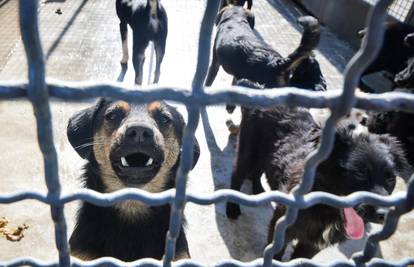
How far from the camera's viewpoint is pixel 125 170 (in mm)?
2498

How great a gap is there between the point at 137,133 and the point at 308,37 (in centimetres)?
178

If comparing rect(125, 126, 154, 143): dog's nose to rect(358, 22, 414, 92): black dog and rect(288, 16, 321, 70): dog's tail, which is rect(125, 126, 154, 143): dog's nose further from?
rect(358, 22, 414, 92): black dog

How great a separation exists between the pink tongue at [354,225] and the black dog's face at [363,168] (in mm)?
38

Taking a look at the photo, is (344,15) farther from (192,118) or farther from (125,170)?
(192,118)

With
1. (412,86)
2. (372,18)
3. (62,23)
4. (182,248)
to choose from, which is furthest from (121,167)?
(62,23)

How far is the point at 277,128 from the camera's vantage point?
10.1 feet

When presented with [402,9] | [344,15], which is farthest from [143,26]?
[344,15]

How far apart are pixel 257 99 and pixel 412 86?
14.3 ft

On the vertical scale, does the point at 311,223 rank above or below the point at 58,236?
below

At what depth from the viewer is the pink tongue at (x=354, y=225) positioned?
2312 mm

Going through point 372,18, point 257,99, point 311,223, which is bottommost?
point 311,223

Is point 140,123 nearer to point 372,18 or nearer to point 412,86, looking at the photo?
point 372,18

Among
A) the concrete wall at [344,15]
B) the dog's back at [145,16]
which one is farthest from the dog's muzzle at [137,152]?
the concrete wall at [344,15]

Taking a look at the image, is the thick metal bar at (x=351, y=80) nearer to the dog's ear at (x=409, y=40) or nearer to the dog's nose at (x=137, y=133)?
the dog's nose at (x=137, y=133)
